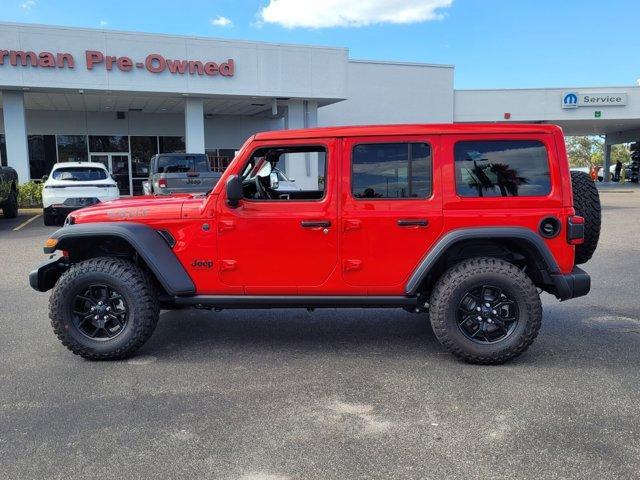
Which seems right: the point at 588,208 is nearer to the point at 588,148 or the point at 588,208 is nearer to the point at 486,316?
the point at 486,316

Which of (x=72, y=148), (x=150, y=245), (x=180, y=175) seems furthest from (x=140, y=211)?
(x=72, y=148)

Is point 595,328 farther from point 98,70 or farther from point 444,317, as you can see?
point 98,70

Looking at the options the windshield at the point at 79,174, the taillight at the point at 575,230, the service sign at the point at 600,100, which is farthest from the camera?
the service sign at the point at 600,100

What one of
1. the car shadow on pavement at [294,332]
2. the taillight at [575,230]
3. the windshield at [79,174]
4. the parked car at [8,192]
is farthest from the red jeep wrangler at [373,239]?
the parked car at [8,192]

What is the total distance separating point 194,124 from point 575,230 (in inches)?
773

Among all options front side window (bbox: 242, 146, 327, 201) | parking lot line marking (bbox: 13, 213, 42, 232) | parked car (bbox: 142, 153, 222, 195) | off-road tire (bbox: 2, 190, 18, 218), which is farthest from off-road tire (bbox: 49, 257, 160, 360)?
off-road tire (bbox: 2, 190, 18, 218)

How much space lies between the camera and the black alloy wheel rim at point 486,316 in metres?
4.28

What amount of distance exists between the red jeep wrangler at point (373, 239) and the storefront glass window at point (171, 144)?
76.9 ft

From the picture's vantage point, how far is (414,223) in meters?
4.21

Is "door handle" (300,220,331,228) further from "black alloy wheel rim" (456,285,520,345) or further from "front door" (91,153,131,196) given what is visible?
"front door" (91,153,131,196)

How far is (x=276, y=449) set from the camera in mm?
3041

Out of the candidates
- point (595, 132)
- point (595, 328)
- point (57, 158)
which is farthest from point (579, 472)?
point (595, 132)

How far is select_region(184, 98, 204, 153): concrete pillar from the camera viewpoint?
71.4 ft

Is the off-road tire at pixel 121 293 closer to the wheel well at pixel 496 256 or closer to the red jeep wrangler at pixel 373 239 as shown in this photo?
the red jeep wrangler at pixel 373 239
